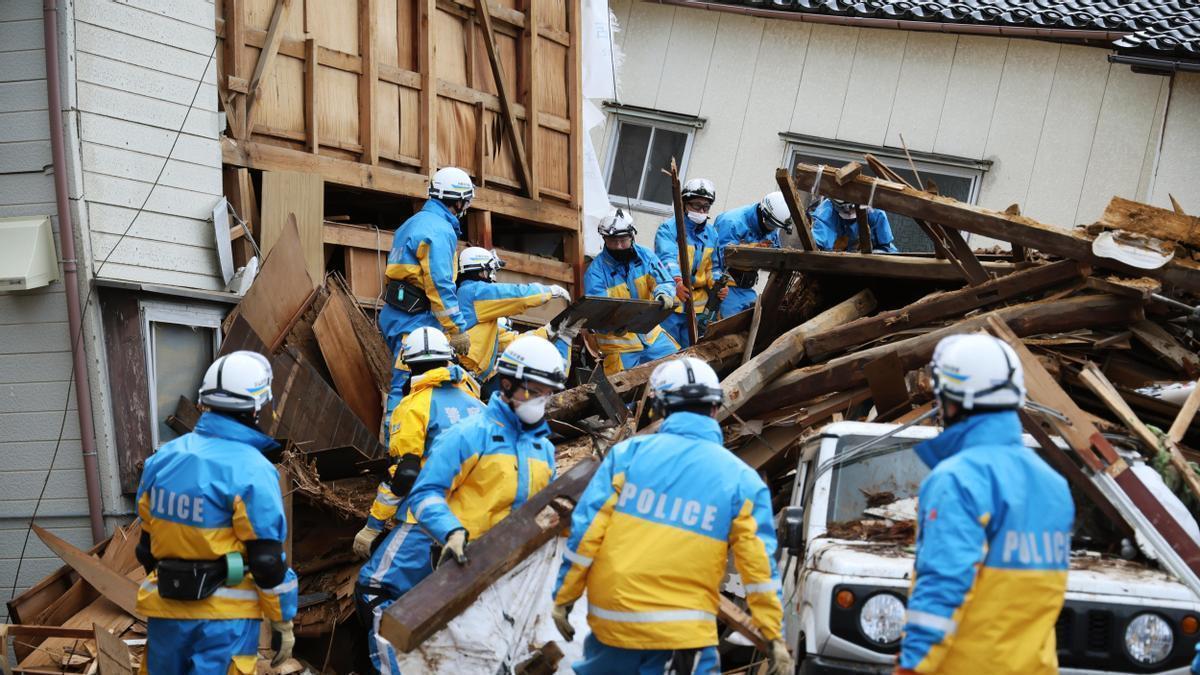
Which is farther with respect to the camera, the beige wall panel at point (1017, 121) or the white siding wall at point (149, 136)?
the beige wall panel at point (1017, 121)

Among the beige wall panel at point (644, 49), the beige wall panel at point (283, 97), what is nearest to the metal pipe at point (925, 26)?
the beige wall panel at point (644, 49)

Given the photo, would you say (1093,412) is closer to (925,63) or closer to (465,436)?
(465,436)

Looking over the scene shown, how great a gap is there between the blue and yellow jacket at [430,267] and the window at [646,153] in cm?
711

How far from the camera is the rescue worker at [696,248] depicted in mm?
12727

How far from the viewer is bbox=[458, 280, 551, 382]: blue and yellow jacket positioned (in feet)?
36.2

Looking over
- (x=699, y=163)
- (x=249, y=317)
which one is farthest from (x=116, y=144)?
(x=699, y=163)

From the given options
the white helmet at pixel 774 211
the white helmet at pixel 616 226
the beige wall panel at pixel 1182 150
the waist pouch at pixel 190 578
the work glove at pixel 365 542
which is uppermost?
the beige wall panel at pixel 1182 150

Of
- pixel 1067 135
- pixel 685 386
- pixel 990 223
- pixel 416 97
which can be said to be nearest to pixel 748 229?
pixel 416 97

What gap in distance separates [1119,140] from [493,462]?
37.4 ft

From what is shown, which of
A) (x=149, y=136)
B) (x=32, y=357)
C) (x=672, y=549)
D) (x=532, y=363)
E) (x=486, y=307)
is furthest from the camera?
(x=486, y=307)

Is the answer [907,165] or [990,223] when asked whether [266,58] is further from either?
[907,165]

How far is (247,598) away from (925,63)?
482 inches

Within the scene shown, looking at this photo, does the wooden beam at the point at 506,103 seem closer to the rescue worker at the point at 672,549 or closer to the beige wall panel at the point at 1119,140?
the beige wall panel at the point at 1119,140

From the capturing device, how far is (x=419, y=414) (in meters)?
8.68
